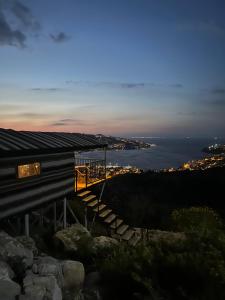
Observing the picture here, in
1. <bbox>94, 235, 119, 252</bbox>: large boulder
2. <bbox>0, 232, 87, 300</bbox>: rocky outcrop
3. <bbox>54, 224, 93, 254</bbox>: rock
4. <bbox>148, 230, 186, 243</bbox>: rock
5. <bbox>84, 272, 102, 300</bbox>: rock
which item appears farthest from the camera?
<bbox>94, 235, 119, 252</bbox>: large boulder

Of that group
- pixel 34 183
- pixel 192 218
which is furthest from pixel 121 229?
pixel 34 183

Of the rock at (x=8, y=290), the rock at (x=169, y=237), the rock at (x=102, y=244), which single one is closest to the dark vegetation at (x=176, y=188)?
the rock at (x=169, y=237)

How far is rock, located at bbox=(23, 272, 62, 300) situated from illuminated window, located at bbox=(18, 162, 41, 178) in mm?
4485

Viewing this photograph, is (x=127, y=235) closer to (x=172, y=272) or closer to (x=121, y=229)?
(x=121, y=229)

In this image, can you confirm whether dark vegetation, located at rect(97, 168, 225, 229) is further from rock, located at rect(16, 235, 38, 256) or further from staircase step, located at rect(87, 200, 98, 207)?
rock, located at rect(16, 235, 38, 256)

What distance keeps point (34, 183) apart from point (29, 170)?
59cm

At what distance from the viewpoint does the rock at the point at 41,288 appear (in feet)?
23.8

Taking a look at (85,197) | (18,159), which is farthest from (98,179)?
(18,159)

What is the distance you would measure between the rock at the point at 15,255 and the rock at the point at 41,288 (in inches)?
21.9

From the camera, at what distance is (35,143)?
39.4 ft

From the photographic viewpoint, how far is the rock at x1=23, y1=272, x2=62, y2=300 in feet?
23.8

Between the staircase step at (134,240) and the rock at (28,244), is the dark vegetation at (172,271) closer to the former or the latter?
the rock at (28,244)

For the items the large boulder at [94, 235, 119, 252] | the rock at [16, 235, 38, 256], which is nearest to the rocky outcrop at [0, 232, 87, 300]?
the rock at [16, 235, 38, 256]

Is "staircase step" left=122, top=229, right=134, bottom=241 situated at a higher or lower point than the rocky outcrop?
lower
